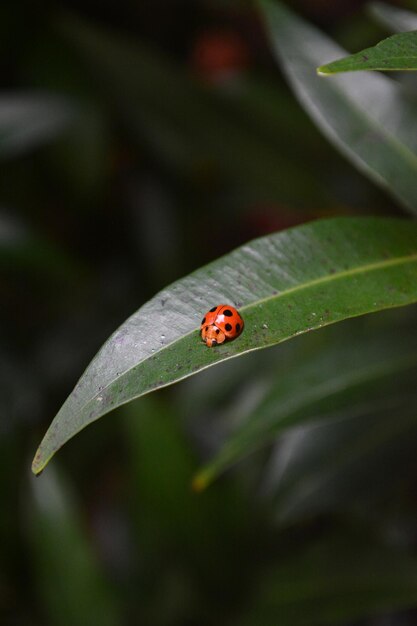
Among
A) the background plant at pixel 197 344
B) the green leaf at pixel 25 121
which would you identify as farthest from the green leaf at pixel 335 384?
the green leaf at pixel 25 121

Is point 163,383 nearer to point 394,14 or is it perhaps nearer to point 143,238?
point 394,14

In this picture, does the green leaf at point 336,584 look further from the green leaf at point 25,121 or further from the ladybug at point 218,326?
the green leaf at point 25,121

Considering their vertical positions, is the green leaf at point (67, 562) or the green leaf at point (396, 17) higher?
the green leaf at point (396, 17)

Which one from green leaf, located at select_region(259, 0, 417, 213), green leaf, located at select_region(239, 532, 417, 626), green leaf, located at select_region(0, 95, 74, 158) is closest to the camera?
green leaf, located at select_region(259, 0, 417, 213)

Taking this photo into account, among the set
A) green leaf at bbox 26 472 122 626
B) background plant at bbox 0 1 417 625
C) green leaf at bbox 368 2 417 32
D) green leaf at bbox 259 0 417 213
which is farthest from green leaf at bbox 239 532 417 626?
green leaf at bbox 368 2 417 32

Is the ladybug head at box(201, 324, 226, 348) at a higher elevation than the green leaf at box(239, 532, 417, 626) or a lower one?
higher

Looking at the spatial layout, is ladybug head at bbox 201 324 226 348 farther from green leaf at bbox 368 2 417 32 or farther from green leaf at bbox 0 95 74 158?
green leaf at bbox 0 95 74 158

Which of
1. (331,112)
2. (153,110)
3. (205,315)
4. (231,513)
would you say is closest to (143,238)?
(153,110)

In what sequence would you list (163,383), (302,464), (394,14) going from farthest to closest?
(302,464)
(394,14)
(163,383)
